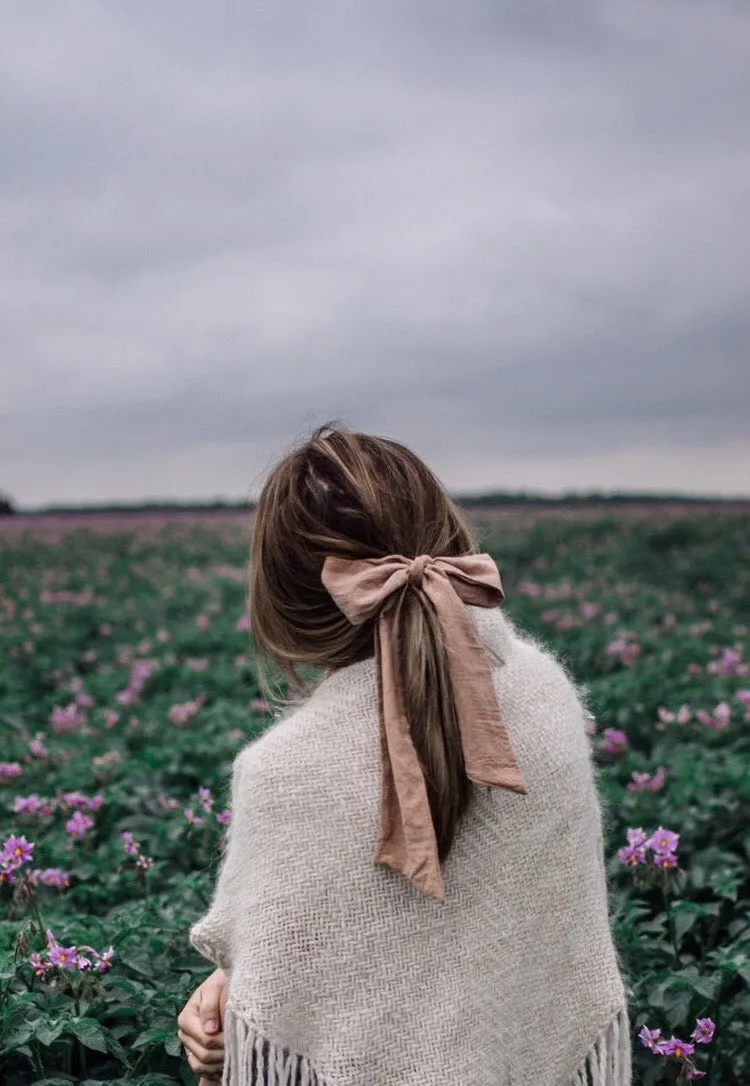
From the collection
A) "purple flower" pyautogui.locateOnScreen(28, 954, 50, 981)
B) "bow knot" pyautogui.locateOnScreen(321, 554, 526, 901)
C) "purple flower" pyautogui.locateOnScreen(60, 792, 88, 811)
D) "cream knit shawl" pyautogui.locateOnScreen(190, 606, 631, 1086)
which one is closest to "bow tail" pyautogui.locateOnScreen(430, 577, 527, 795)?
"bow knot" pyautogui.locateOnScreen(321, 554, 526, 901)

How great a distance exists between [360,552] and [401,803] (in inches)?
15.6

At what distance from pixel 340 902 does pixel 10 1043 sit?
84 cm

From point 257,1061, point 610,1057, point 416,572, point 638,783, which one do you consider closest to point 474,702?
point 416,572

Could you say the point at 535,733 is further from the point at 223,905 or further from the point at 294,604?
the point at 223,905

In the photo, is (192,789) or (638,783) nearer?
(638,783)

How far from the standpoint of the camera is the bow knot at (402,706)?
1.73m

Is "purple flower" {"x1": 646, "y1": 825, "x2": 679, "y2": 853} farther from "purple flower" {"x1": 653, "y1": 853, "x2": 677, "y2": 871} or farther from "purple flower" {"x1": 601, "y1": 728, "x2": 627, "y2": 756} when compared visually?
"purple flower" {"x1": 601, "y1": 728, "x2": 627, "y2": 756}

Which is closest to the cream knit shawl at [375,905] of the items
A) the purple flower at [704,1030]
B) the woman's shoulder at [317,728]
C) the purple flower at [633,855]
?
the woman's shoulder at [317,728]

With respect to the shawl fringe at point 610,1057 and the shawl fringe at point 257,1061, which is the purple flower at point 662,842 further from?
the shawl fringe at point 257,1061

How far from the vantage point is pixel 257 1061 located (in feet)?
6.04

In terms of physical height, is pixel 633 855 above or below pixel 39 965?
above

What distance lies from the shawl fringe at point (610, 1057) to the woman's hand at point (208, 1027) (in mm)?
638

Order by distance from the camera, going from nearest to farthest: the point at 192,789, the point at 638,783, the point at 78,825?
the point at 78,825 < the point at 638,783 < the point at 192,789

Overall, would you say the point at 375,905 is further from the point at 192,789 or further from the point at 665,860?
the point at 192,789
